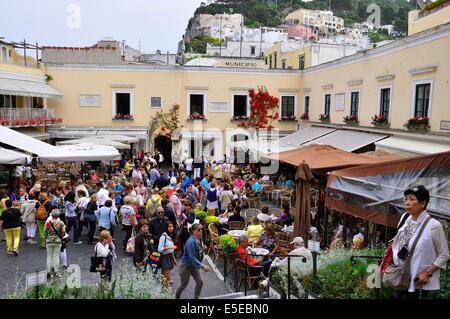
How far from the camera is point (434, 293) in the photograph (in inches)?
205

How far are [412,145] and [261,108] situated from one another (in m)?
12.7

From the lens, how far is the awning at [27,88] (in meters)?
21.1

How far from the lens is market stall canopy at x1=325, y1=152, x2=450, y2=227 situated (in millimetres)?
7018

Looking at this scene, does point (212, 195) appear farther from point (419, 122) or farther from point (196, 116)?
point (196, 116)

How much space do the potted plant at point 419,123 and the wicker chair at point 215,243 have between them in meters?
9.75

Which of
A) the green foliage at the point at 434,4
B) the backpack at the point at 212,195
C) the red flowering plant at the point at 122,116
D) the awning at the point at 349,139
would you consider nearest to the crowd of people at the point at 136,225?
the backpack at the point at 212,195

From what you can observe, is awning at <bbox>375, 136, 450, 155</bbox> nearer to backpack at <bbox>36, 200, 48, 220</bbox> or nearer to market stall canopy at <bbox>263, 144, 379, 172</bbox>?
market stall canopy at <bbox>263, 144, 379, 172</bbox>

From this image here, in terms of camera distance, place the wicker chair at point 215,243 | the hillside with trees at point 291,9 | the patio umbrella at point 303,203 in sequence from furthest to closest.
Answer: the hillside with trees at point 291,9
the wicker chair at point 215,243
the patio umbrella at point 303,203

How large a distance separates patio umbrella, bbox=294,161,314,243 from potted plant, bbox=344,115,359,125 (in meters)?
12.6

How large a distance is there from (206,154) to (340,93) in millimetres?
9396

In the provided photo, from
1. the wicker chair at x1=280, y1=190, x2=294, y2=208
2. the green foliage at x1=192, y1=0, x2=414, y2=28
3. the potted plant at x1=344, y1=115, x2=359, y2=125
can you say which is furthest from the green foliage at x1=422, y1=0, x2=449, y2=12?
the green foliage at x1=192, y1=0, x2=414, y2=28

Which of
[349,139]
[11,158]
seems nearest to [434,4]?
[349,139]

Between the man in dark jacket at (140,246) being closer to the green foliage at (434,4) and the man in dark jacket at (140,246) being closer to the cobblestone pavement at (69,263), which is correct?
the cobblestone pavement at (69,263)
